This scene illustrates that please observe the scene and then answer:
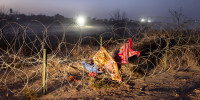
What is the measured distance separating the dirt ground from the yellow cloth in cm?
26

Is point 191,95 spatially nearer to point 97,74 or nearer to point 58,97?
point 97,74

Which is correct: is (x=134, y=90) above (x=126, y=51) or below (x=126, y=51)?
below

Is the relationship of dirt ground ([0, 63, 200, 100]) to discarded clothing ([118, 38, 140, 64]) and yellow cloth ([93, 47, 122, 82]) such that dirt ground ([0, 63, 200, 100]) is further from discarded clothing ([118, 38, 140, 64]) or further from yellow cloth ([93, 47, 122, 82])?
discarded clothing ([118, 38, 140, 64])

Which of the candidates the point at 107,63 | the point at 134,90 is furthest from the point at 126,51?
the point at 134,90

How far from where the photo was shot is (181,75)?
5.91 metres

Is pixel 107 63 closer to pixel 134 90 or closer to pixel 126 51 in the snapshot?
pixel 126 51

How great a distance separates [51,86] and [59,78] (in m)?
0.55

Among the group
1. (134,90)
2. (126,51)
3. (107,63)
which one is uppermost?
(126,51)

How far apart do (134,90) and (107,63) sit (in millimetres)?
958

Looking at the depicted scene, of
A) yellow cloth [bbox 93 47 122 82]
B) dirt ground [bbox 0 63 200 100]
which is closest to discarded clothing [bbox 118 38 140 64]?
yellow cloth [bbox 93 47 122 82]

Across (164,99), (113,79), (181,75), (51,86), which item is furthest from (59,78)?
(181,75)

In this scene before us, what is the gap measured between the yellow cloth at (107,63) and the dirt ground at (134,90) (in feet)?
0.85

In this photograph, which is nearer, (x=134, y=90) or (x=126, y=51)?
(x=134, y=90)

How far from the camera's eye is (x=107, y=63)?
185 inches
